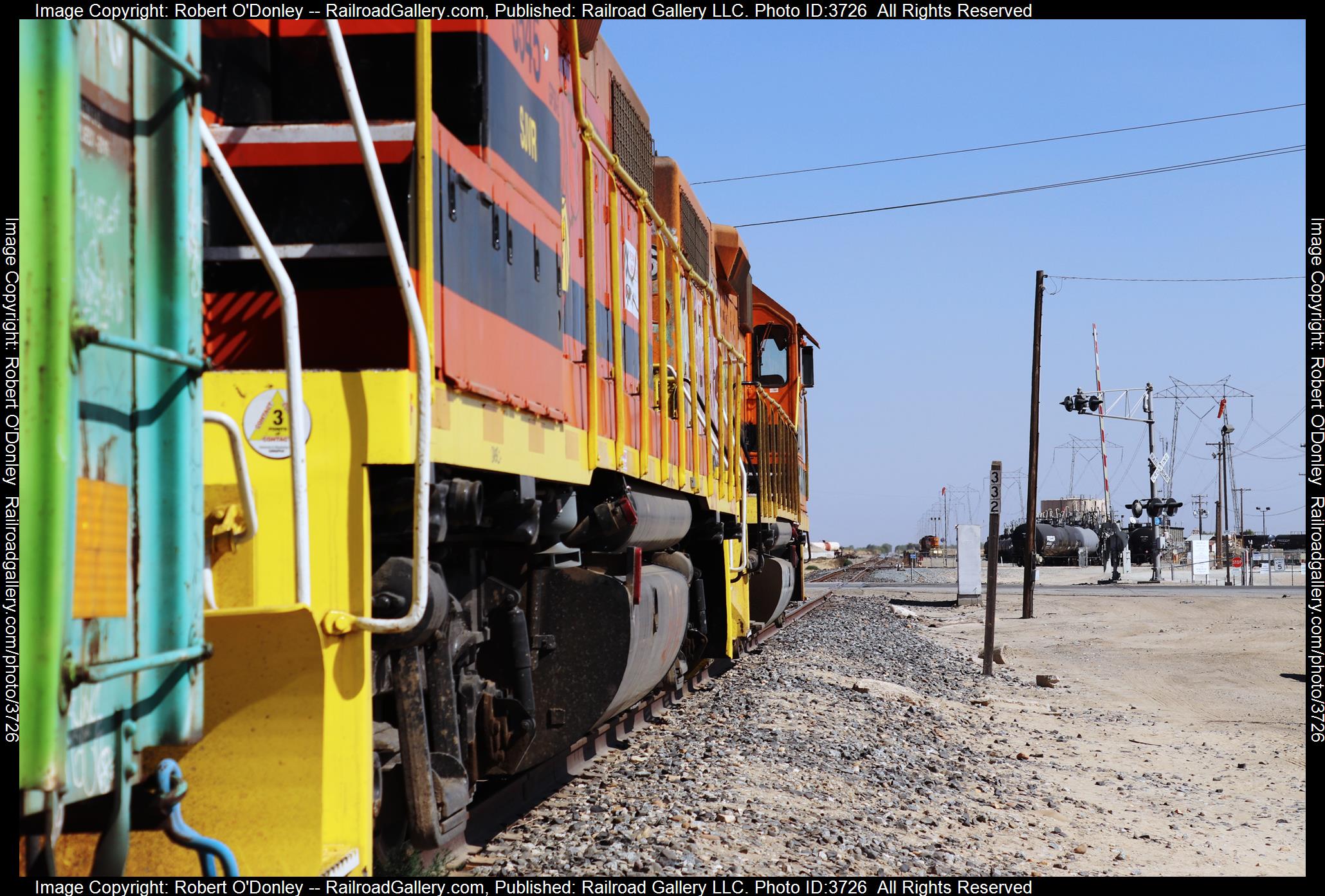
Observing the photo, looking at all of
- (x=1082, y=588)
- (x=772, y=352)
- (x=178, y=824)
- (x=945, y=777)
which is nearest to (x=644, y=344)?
(x=945, y=777)

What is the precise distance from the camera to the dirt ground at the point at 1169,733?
5.72 meters

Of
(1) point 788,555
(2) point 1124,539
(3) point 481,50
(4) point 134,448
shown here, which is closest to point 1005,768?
(3) point 481,50

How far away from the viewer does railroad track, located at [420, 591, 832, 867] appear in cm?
454

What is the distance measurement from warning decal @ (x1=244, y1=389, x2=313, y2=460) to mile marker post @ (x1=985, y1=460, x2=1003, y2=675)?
10452mm

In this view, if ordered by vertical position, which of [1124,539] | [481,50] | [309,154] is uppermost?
[481,50]

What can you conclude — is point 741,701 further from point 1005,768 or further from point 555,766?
point 555,766

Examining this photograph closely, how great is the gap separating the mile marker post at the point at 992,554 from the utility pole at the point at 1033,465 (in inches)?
314

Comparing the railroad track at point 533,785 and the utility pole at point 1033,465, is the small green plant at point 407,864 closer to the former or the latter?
the railroad track at point 533,785

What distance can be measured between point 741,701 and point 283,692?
6.45 meters

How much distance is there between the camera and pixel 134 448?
2.42m

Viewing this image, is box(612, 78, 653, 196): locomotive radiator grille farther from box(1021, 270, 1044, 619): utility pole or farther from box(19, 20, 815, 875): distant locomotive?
box(1021, 270, 1044, 619): utility pole

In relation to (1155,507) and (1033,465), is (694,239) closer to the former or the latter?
(1033,465)

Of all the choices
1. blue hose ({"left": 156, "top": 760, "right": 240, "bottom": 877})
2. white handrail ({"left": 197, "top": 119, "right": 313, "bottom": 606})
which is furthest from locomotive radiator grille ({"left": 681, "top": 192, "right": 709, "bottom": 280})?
blue hose ({"left": 156, "top": 760, "right": 240, "bottom": 877})

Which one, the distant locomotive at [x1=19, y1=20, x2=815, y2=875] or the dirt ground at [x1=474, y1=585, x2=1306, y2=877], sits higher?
the distant locomotive at [x1=19, y1=20, x2=815, y2=875]
